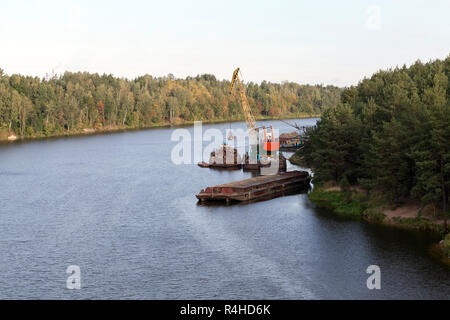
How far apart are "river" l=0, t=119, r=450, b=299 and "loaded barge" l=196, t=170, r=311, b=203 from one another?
7.48 ft

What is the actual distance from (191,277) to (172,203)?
30.6 m

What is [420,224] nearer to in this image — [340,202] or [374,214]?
[374,214]

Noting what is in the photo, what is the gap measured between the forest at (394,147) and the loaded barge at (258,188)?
5864mm

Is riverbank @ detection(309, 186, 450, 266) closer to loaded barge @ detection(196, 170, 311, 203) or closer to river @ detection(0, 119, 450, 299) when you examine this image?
river @ detection(0, 119, 450, 299)

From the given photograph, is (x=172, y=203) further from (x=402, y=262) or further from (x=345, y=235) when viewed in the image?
(x=402, y=262)

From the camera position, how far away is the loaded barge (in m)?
75.2

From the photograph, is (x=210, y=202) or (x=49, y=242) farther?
(x=210, y=202)

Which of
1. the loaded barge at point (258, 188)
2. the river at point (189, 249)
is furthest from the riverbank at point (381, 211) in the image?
the loaded barge at point (258, 188)

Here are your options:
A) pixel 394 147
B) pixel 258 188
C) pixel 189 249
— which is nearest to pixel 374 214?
pixel 394 147

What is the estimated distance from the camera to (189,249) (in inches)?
2100

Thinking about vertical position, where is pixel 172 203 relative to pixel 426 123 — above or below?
below

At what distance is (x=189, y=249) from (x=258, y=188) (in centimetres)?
2695

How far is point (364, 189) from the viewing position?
69312 millimetres
